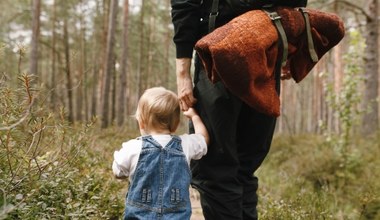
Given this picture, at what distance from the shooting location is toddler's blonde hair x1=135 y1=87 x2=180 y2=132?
2482 mm

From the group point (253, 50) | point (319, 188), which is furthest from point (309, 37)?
point (319, 188)

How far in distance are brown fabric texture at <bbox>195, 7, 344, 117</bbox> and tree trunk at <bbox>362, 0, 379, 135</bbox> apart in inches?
290

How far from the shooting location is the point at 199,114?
8.52 feet

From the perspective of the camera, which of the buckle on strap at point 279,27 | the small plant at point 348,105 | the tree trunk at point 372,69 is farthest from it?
the tree trunk at point 372,69

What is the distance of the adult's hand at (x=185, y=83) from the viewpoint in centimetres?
252

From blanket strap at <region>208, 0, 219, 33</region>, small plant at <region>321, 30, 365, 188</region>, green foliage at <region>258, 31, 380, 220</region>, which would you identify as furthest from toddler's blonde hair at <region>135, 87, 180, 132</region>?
small plant at <region>321, 30, 365, 188</region>

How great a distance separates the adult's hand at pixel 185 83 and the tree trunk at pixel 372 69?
7.53 metres

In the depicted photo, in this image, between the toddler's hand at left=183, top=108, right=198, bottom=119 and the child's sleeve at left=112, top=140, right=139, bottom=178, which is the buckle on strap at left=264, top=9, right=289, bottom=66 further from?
the child's sleeve at left=112, top=140, right=139, bottom=178

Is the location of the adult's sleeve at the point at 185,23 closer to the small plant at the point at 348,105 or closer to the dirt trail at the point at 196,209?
the dirt trail at the point at 196,209

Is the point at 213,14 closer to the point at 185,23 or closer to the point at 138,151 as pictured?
the point at 185,23

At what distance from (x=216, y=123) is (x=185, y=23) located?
1.99ft

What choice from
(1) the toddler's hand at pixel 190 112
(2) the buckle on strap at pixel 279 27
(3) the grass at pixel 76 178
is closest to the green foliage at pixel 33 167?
(3) the grass at pixel 76 178

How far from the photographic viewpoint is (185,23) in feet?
8.03

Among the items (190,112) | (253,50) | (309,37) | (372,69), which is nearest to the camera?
(253,50)
